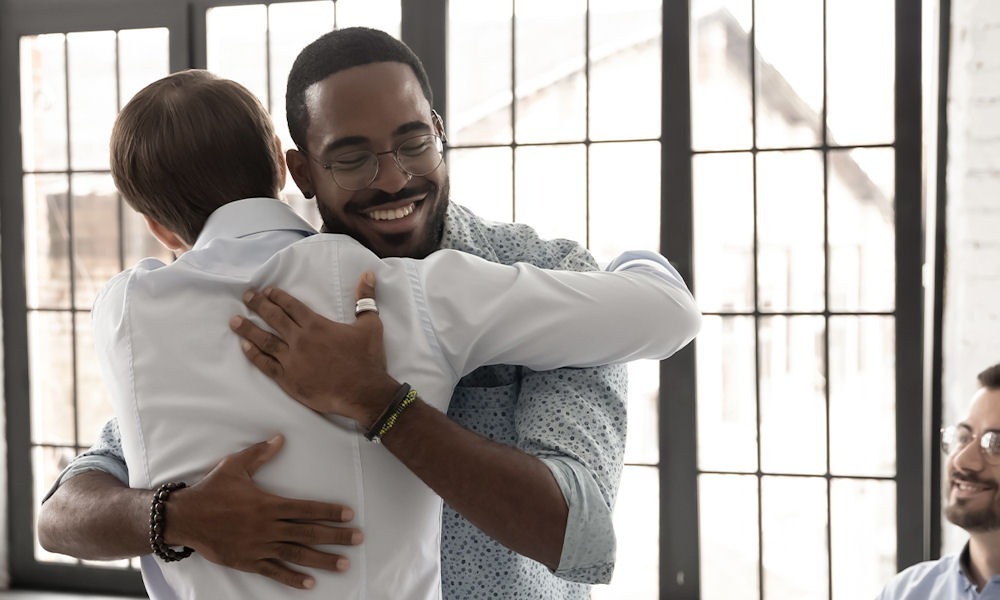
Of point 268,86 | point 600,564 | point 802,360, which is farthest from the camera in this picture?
point 268,86

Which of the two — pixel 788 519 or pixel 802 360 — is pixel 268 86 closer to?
pixel 802 360

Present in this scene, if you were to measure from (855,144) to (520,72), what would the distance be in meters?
1.05

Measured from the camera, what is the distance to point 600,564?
1.14 meters

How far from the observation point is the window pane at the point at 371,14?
3.29 m

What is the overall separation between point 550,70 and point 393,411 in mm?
2279

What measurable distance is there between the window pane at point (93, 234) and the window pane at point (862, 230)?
251cm

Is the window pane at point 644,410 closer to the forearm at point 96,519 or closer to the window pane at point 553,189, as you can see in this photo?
the window pane at point 553,189

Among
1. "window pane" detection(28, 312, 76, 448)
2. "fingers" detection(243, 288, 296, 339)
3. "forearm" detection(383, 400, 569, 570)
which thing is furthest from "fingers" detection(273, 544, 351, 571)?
"window pane" detection(28, 312, 76, 448)

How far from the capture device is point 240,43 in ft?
11.4

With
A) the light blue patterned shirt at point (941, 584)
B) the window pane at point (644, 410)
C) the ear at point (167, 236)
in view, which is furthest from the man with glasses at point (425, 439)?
the window pane at point (644, 410)

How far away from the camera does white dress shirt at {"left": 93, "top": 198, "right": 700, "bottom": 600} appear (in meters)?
1.13

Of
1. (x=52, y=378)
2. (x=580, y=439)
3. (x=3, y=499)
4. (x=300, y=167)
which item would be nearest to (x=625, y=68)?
(x=300, y=167)

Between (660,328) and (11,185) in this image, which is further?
(11,185)

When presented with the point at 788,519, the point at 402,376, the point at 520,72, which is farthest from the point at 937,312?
the point at 402,376
